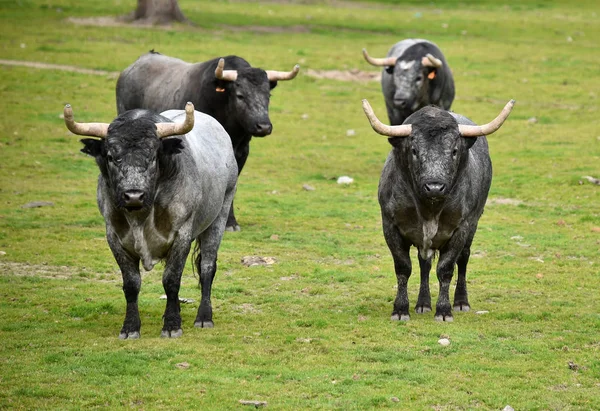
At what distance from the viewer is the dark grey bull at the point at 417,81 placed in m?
19.8

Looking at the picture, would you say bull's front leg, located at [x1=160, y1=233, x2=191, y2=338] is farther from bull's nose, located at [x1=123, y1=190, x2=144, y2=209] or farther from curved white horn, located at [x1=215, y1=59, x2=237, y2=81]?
curved white horn, located at [x1=215, y1=59, x2=237, y2=81]

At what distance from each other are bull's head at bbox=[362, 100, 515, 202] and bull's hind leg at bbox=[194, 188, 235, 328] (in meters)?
2.03

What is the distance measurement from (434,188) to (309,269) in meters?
3.53

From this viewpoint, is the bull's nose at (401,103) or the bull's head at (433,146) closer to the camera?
the bull's head at (433,146)

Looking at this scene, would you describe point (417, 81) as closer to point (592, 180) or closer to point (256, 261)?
point (592, 180)

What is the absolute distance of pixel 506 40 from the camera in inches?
1448

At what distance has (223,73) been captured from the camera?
49.1 ft

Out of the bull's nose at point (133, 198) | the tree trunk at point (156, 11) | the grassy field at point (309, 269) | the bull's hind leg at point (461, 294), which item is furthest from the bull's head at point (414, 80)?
the tree trunk at point (156, 11)

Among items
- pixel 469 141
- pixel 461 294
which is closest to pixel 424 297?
pixel 461 294

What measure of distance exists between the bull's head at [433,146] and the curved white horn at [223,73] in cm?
495

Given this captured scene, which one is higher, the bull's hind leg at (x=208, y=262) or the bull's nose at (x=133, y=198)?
the bull's nose at (x=133, y=198)

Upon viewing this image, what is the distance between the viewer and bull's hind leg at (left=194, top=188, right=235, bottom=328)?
1029cm

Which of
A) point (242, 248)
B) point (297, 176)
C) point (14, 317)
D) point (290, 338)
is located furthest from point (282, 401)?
point (297, 176)

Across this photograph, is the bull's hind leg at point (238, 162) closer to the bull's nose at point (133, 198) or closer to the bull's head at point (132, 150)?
the bull's head at point (132, 150)
